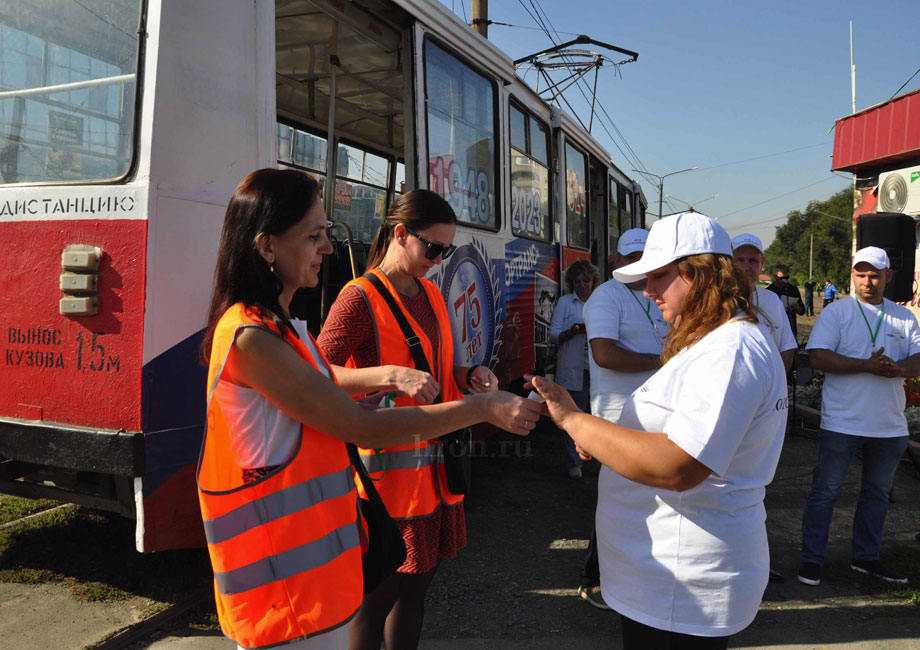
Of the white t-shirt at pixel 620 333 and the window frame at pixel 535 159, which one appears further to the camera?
the window frame at pixel 535 159

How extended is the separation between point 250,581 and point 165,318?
1771 millimetres

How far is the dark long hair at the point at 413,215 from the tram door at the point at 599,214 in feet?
23.7

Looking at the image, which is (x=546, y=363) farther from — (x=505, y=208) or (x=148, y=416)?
(x=148, y=416)

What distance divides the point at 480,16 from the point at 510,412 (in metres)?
11.5

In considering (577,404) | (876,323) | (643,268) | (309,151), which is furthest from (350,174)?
(643,268)

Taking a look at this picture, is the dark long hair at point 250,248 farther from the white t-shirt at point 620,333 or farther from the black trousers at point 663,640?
the white t-shirt at point 620,333

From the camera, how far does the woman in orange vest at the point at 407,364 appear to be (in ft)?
7.86

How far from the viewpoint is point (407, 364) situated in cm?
249

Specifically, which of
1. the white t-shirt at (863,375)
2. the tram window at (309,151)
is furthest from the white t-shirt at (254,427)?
the tram window at (309,151)

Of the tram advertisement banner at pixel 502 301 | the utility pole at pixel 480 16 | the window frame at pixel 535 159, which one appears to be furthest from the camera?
the utility pole at pixel 480 16

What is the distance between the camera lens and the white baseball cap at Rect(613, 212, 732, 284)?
1.92 meters

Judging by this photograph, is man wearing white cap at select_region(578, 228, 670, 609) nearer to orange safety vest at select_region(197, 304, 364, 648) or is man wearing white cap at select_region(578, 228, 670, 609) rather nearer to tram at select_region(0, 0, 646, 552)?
tram at select_region(0, 0, 646, 552)

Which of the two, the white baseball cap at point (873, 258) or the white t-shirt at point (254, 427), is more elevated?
the white baseball cap at point (873, 258)

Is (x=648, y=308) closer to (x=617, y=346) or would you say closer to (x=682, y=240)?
(x=617, y=346)
